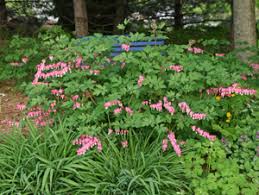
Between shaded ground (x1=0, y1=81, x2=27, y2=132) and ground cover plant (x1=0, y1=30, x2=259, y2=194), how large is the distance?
0.77 meters

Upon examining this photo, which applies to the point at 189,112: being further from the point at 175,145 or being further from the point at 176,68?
the point at 176,68

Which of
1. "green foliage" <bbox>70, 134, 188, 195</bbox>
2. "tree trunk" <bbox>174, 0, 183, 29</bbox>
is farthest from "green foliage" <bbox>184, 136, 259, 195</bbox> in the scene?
"tree trunk" <bbox>174, 0, 183, 29</bbox>

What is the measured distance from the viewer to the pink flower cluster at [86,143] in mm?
3077

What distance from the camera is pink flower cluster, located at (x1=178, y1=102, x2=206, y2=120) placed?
10.5 feet

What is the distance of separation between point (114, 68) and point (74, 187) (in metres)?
1.32

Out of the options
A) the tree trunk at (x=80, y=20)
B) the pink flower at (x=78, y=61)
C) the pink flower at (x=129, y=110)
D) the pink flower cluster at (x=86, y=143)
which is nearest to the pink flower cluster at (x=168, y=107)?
the pink flower at (x=129, y=110)

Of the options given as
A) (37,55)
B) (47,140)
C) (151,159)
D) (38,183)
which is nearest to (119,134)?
(151,159)

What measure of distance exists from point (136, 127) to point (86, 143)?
0.48 metres

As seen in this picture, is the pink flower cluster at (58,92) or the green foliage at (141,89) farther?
the pink flower cluster at (58,92)

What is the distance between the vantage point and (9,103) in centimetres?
541

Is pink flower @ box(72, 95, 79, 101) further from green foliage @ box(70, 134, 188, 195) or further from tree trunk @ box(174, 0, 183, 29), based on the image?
tree trunk @ box(174, 0, 183, 29)

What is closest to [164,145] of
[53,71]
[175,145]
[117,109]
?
[175,145]

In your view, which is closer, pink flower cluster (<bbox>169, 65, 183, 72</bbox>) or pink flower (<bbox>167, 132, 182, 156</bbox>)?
pink flower (<bbox>167, 132, 182, 156</bbox>)

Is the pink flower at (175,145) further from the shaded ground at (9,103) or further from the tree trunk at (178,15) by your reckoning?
the tree trunk at (178,15)
